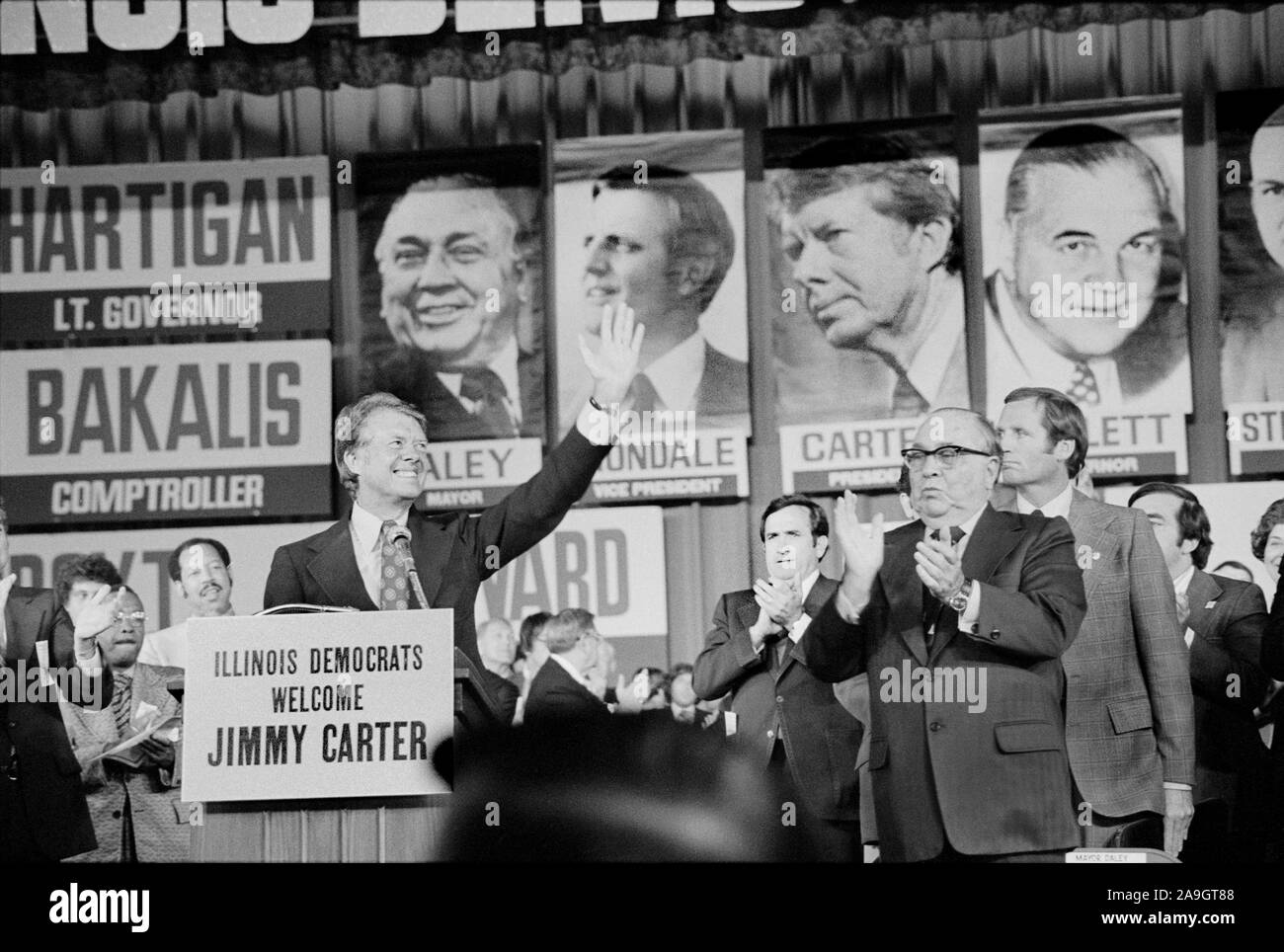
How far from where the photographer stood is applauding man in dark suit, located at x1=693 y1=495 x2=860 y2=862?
4383 millimetres

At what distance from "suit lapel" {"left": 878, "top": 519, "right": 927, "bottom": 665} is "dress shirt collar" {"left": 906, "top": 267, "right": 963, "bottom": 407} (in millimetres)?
388

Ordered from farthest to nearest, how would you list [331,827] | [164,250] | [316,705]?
[164,250] < [316,705] < [331,827]

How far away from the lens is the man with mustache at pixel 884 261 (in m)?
4.56

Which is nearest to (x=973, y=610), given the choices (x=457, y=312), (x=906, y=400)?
(x=906, y=400)

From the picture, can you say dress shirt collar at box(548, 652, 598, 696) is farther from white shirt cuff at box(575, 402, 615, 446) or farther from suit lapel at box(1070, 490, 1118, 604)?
suit lapel at box(1070, 490, 1118, 604)

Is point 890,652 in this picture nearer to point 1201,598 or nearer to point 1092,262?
point 1201,598

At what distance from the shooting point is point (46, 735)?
4590 mm

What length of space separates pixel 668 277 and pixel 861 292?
1.67 ft

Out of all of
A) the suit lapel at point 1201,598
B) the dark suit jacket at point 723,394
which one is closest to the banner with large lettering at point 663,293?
the dark suit jacket at point 723,394

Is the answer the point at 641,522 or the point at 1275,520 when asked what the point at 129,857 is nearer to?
the point at 641,522

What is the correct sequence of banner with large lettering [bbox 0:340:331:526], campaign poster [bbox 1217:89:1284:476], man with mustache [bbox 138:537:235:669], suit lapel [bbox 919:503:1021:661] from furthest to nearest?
1. banner with large lettering [bbox 0:340:331:526]
2. man with mustache [bbox 138:537:235:669]
3. campaign poster [bbox 1217:89:1284:476]
4. suit lapel [bbox 919:503:1021:661]

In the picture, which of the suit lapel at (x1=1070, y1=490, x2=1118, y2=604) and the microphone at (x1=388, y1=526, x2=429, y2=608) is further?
the microphone at (x1=388, y1=526, x2=429, y2=608)

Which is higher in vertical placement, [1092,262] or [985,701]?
[1092,262]

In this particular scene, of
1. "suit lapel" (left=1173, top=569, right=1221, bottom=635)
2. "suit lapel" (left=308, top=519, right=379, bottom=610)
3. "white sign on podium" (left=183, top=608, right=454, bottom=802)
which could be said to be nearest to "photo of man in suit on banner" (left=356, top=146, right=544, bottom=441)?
"suit lapel" (left=308, top=519, right=379, bottom=610)
